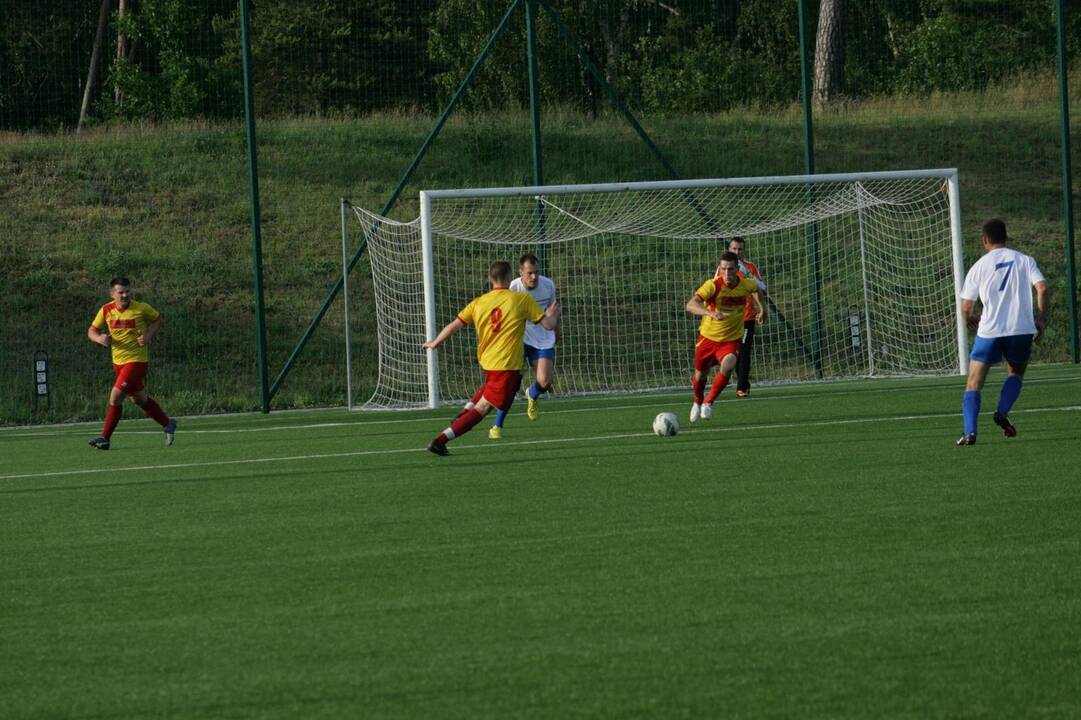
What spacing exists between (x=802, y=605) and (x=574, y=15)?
25.2 meters

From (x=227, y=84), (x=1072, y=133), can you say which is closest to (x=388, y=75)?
(x=227, y=84)

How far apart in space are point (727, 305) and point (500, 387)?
350 centimetres

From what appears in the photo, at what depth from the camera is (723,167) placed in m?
27.4

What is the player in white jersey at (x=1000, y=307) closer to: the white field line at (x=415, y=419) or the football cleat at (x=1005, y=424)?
the football cleat at (x=1005, y=424)

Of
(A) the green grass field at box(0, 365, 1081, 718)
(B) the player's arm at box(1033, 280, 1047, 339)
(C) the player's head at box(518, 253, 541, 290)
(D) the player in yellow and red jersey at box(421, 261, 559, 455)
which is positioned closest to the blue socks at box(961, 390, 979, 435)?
(A) the green grass field at box(0, 365, 1081, 718)

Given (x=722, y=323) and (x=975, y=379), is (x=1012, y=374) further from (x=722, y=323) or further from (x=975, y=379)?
(x=722, y=323)

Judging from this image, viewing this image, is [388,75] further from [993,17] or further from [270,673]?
[270,673]

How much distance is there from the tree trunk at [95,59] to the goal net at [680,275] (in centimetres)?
737

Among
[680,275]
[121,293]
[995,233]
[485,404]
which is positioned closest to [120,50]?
[680,275]

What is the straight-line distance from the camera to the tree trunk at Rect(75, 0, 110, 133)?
27067mm

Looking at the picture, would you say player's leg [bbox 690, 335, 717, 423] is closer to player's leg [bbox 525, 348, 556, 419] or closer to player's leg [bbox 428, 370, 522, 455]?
player's leg [bbox 525, 348, 556, 419]

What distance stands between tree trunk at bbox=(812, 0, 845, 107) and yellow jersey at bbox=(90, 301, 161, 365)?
16.8 metres

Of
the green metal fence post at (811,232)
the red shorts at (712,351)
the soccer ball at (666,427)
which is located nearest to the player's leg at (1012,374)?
the soccer ball at (666,427)

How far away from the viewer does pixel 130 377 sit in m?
14.1
